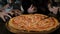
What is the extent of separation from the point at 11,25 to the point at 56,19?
27 centimetres

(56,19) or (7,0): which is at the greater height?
(7,0)

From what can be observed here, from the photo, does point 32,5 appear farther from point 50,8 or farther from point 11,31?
point 11,31

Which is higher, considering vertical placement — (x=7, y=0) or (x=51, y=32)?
(x=7, y=0)

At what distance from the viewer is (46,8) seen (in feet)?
3.10

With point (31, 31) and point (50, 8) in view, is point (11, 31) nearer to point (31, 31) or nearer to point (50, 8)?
point (31, 31)

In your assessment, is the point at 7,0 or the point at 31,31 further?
the point at 7,0

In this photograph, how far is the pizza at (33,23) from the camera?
79 cm

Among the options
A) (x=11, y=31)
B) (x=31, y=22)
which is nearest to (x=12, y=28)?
(x=11, y=31)

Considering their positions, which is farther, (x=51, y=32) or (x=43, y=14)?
(x=43, y=14)

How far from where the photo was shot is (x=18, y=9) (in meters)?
0.94

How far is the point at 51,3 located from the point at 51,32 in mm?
233

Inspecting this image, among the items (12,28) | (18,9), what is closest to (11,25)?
(12,28)

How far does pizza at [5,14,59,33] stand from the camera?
0.79 m

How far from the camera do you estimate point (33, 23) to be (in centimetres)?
86
